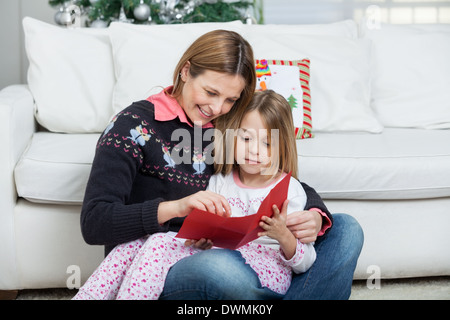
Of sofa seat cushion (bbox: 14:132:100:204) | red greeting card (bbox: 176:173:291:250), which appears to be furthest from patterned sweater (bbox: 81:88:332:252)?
sofa seat cushion (bbox: 14:132:100:204)

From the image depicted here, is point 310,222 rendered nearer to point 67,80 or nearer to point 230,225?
point 230,225

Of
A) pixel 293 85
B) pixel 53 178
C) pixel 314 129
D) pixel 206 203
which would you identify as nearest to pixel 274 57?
pixel 293 85

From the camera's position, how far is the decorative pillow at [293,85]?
188 cm

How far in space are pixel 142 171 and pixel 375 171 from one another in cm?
81

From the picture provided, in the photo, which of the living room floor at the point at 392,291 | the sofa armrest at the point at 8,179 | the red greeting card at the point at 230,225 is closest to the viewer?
the red greeting card at the point at 230,225

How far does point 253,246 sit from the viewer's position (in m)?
1.19

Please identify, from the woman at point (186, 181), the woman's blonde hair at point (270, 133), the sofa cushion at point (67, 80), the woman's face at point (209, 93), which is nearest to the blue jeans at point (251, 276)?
the woman at point (186, 181)

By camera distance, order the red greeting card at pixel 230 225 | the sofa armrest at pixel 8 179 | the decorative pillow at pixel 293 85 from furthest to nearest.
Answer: the decorative pillow at pixel 293 85, the sofa armrest at pixel 8 179, the red greeting card at pixel 230 225

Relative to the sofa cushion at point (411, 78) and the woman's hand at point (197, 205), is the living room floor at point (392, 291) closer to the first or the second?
the sofa cushion at point (411, 78)

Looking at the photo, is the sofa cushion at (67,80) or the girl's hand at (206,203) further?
the sofa cushion at (67,80)

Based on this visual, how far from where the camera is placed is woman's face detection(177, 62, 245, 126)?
1197 millimetres

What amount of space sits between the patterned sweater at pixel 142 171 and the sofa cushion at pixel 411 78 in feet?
3.39

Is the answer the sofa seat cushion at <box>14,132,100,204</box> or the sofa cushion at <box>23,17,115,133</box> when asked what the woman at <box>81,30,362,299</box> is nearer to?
the sofa seat cushion at <box>14,132,100,204</box>
